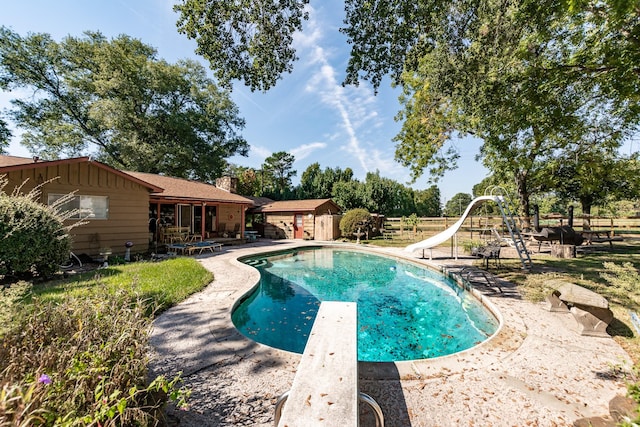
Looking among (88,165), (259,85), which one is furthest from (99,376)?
(88,165)

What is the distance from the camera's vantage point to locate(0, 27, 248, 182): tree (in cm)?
2042

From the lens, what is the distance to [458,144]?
54.3 feet

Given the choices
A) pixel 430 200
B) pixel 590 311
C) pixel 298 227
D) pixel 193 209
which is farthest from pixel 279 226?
pixel 430 200

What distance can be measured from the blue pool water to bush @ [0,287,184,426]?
10.1 ft

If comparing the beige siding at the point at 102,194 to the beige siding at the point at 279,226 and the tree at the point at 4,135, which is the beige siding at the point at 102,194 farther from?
the tree at the point at 4,135

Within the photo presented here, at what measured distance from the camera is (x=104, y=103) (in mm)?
20281

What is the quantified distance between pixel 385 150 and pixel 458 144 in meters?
Result: 4.85

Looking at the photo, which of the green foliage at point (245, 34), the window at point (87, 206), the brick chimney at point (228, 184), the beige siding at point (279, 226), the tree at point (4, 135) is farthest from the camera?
the beige siding at point (279, 226)

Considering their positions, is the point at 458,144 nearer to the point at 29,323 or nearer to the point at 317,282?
the point at 317,282

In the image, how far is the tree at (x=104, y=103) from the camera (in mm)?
20422

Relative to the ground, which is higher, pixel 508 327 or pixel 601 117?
pixel 601 117

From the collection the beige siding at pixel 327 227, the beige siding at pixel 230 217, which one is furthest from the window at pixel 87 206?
the beige siding at pixel 327 227

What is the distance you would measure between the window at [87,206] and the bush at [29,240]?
266 cm

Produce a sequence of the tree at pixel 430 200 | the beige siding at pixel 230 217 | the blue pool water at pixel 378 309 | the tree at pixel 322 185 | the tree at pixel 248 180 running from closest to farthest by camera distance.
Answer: the blue pool water at pixel 378 309
the beige siding at pixel 230 217
the tree at pixel 322 185
the tree at pixel 248 180
the tree at pixel 430 200
